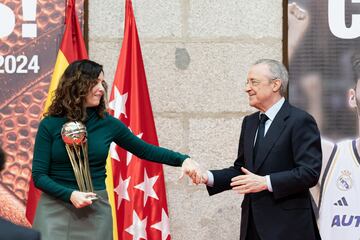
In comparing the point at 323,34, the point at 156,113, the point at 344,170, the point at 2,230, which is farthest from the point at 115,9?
the point at 2,230

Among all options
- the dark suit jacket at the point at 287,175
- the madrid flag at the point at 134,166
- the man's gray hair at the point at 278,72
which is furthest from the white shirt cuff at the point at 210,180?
the madrid flag at the point at 134,166

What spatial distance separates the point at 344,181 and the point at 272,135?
62.1 inches

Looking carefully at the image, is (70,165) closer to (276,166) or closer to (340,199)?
(276,166)

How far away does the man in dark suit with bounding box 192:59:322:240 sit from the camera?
403 centimetres

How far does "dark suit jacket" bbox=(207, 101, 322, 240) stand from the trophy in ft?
3.13

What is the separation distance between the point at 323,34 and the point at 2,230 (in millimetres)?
3944

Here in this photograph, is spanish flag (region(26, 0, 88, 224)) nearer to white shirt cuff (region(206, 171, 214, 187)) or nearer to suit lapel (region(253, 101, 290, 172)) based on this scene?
white shirt cuff (region(206, 171, 214, 187))

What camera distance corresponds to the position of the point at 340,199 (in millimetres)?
5547

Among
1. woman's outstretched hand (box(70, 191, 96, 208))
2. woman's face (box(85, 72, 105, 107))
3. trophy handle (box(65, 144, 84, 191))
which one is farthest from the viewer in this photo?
woman's face (box(85, 72, 105, 107))

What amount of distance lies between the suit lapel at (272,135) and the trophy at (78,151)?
95cm

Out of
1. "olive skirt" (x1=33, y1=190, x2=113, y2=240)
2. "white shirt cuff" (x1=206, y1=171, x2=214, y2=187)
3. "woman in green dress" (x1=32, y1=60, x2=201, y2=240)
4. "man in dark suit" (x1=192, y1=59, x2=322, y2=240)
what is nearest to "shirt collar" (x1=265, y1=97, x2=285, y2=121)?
"man in dark suit" (x1=192, y1=59, x2=322, y2=240)

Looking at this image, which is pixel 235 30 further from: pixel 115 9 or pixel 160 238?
pixel 160 238

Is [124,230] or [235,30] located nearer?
[124,230]

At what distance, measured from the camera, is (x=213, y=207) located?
564 cm
